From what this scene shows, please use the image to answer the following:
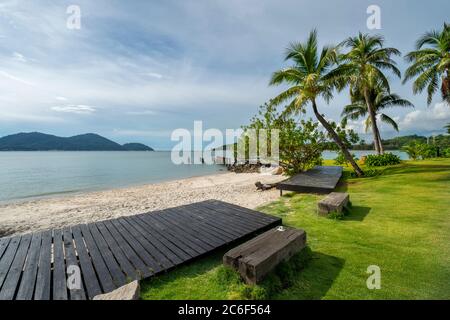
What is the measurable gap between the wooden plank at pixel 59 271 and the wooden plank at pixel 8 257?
0.63 meters

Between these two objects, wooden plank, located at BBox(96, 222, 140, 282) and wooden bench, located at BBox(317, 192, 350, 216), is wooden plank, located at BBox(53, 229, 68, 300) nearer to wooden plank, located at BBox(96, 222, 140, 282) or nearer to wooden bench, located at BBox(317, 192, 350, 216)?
wooden plank, located at BBox(96, 222, 140, 282)

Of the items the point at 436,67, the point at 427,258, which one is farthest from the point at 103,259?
the point at 436,67

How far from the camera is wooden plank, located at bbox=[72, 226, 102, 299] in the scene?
3.07 meters

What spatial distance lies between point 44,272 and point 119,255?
1.12 meters

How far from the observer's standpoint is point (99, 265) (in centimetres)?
370

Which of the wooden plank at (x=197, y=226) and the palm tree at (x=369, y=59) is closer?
the wooden plank at (x=197, y=226)

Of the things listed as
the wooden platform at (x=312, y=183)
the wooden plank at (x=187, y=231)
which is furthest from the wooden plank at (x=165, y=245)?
the wooden platform at (x=312, y=183)

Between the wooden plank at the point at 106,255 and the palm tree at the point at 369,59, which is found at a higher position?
the palm tree at the point at 369,59

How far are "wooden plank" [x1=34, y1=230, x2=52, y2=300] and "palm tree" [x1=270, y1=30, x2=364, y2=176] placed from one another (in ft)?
41.7

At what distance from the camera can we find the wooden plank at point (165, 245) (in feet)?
13.2

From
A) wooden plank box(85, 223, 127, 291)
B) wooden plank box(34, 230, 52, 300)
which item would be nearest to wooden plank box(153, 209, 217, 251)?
wooden plank box(85, 223, 127, 291)

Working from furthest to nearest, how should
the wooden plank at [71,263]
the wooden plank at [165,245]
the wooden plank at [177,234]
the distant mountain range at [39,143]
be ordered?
1. the distant mountain range at [39,143]
2. the wooden plank at [177,234]
3. the wooden plank at [165,245]
4. the wooden plank at [71,263]

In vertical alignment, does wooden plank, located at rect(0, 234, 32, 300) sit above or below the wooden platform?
below

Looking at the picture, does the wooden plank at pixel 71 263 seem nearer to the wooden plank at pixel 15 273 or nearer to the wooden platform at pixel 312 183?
the wooden plank at pixel 15 273
